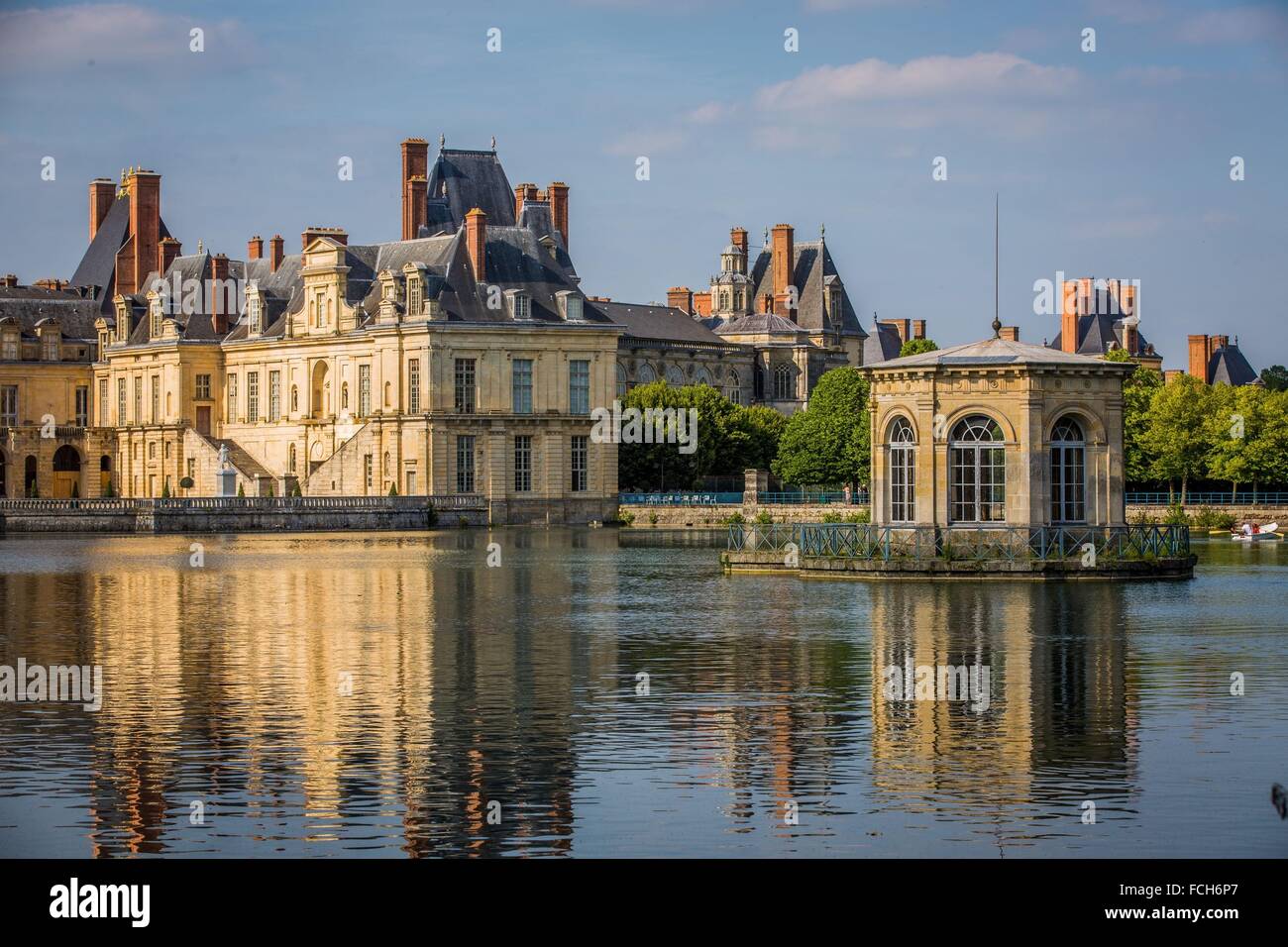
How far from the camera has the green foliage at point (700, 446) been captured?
101062 mm

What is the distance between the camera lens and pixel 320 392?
101 m

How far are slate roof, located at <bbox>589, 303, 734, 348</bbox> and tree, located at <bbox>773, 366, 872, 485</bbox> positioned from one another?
27.1 metres

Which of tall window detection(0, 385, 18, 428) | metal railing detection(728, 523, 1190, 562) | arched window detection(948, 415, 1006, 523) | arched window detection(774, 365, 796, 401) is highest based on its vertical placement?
arched window detection(774, 365, 796, 401)

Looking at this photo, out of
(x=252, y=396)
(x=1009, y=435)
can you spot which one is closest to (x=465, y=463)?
(x=252, y=396)

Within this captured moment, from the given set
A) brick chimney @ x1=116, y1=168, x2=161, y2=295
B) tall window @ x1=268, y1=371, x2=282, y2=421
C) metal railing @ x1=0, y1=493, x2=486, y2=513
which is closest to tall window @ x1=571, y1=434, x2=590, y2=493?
metal railing @ x1=0, y1=493, x2=486, y2=513

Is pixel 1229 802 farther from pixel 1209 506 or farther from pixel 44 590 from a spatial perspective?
pixel 1209 506

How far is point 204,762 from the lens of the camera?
1961 centimetres

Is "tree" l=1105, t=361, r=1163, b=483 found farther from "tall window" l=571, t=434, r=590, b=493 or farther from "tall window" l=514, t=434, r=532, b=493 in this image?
"tall window" l=514, t=434, r=532, b=493

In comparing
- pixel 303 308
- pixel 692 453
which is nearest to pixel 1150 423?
pixel 692 453

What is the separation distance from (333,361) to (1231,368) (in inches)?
2619

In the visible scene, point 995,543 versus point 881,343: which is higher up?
point 881,343

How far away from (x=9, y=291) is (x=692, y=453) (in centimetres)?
3821

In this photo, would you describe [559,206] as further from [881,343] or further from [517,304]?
[881,343]

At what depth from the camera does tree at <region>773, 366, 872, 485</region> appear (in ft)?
323
